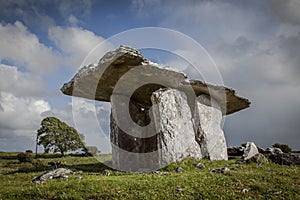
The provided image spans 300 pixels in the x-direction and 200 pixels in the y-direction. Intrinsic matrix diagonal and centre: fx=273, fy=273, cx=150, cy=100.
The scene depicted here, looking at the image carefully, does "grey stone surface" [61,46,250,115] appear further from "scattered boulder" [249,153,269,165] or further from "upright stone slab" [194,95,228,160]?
"scattered boulder" [249,153,269,165]

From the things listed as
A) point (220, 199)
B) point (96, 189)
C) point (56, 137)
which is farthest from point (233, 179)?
point (56, 137)

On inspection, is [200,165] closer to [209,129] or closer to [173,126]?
[173,126]

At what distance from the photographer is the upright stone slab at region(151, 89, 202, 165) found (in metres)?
18.2

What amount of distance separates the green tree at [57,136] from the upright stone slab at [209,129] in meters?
30.1

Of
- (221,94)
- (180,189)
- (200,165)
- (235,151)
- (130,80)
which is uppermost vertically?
(130,80)

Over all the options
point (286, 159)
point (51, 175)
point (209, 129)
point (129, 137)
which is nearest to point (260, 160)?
point (286, 159)

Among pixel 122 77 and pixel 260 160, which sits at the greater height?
pixel 122 77

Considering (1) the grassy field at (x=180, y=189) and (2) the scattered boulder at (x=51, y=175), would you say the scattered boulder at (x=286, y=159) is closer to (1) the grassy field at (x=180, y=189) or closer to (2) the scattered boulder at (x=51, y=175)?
(1) the grassy field at (x=180, y=189)

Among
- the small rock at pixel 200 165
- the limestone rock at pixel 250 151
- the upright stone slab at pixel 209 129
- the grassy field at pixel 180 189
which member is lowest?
the grassy field at pixel 180 189

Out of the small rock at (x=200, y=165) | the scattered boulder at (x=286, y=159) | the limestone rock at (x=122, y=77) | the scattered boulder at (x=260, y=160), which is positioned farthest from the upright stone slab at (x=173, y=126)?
the scattered boulder at (x=286, y=159)

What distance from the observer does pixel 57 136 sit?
45.4 m

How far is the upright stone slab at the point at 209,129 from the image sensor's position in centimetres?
2125

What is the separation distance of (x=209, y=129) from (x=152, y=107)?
550 cm

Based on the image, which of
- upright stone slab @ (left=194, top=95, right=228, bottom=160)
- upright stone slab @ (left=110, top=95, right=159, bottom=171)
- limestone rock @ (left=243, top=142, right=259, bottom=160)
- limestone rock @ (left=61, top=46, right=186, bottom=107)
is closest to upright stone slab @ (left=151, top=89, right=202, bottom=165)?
upright stone slab @ (left=194, top=95, right=228, bottom=160)
